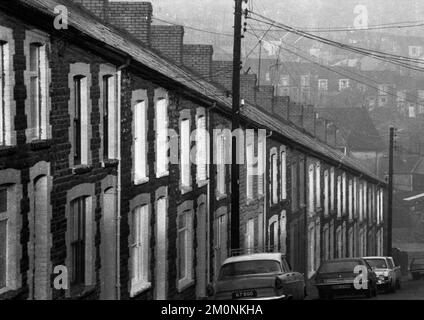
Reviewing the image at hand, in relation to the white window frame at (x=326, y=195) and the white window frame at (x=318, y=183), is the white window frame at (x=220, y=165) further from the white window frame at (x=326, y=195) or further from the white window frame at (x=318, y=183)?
the white window frame at (x=326, y=195)

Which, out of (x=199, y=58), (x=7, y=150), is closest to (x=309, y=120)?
(x=199, y=58)

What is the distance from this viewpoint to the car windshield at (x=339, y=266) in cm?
3084

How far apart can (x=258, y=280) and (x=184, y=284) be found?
5357mm

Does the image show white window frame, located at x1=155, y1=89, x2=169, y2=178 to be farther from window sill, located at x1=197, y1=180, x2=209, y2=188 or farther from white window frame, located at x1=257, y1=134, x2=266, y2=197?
white window frame, located at x1=257, y1=134, x2=266, y2=197

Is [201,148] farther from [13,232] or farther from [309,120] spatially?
[309,120]

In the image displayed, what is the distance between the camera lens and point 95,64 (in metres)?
19.6

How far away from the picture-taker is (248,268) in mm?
23172

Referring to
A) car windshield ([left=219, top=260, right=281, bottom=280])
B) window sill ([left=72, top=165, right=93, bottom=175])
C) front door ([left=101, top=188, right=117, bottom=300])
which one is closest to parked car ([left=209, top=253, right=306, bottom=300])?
car windshield ([left=219, top=260, right=281, bottom=280])

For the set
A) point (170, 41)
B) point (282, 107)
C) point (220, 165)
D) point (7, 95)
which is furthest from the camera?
point (282, 107)

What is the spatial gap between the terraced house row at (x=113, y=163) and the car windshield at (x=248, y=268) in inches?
68.5

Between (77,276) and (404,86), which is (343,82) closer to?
(404,86)

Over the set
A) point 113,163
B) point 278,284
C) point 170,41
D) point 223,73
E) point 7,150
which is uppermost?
point 170,41

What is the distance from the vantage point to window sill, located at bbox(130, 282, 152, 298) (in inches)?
856

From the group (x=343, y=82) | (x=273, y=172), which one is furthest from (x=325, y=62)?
(x=273, y=172)
